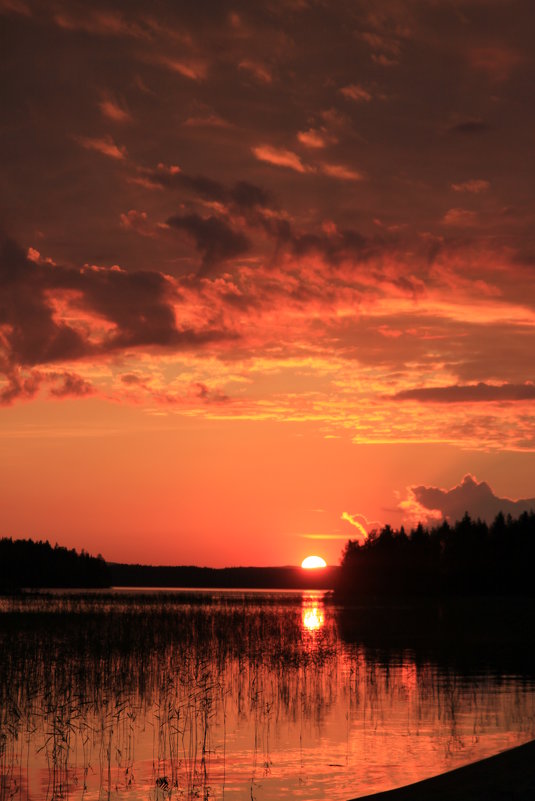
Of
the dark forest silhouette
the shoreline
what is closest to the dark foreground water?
the shoreline

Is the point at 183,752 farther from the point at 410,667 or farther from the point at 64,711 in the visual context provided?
the point at 410,667

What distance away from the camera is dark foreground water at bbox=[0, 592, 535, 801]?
17156 mm

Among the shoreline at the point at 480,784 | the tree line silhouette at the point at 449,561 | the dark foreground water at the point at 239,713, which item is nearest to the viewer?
the shoreline at the point at 480,784

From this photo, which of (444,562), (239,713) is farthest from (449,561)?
(239,713)

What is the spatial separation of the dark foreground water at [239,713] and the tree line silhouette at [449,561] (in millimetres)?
99726

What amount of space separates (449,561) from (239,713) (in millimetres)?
126731

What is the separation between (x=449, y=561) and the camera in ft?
479

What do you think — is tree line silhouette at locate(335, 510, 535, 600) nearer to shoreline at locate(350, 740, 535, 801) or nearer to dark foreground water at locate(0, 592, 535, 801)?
dark foreground water at locate(0, 592, 535, 801)

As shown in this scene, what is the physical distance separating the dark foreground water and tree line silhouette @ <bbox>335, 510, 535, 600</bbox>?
3926 inches

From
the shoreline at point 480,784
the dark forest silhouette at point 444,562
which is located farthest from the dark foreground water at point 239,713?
the dark forest silhouette at point 444,562

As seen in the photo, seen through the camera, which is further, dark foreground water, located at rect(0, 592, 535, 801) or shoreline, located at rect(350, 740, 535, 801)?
dark foreground water, located at rect(0, 592, 535, 801)

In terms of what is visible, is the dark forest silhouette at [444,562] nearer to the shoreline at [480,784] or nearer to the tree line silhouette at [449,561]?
the tree line silhouette at [449,561]

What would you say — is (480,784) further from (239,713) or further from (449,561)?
(449,561)

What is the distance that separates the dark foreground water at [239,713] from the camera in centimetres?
1716
